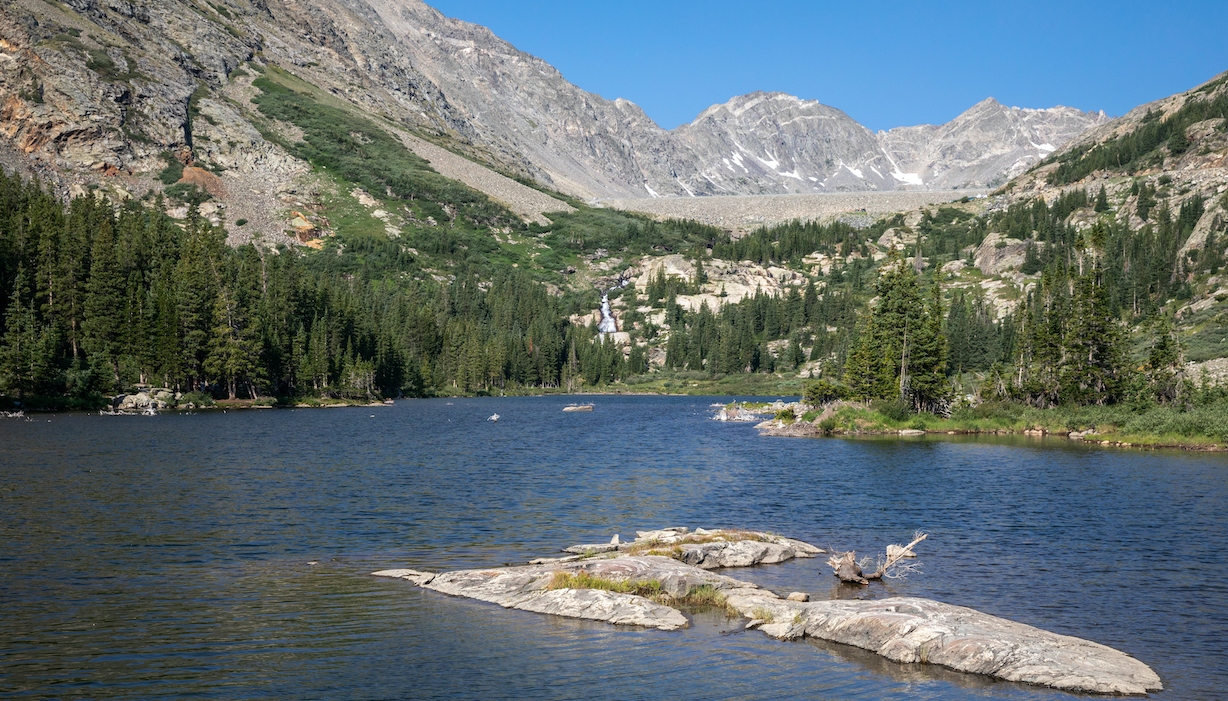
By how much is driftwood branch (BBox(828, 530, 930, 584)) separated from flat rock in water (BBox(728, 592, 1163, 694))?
12.6 ft

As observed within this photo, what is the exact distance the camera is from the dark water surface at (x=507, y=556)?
21.1 metres

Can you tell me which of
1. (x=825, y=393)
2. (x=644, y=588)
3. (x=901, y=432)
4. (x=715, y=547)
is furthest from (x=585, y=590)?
(x=825, y=393)

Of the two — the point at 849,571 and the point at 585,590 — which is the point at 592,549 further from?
the point at 849,571

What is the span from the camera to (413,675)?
21109 millimetres

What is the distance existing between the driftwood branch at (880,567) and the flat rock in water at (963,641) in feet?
12.6

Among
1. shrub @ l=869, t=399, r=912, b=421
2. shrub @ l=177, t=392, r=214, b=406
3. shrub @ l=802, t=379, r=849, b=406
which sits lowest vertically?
shrub @ l=177, t=392, r=214, b=406

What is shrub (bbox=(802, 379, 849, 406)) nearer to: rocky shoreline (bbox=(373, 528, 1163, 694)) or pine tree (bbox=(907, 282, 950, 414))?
pine tree (bbox=(907, 282, 950, 414))

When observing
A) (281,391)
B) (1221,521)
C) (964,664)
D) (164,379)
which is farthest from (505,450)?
(281,391)

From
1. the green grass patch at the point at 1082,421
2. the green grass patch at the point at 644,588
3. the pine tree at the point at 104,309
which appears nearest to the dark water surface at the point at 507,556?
the green grass patch at the point at 644,588

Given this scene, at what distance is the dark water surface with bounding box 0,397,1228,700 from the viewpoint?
2112 centimetres

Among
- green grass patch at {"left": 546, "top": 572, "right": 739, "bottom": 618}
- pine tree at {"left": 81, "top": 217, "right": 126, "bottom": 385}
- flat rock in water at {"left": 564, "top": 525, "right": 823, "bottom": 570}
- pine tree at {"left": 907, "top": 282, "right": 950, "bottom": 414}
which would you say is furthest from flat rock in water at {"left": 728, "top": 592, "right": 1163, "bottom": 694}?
pine tree at {"left": 81, "top": 217, "right": 126, "bottom": 385}

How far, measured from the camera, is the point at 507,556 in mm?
34812

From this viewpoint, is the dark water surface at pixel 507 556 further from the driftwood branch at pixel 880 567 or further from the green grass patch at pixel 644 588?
the green grass patch at pixel 644 588

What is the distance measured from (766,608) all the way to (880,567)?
28.0 ft
